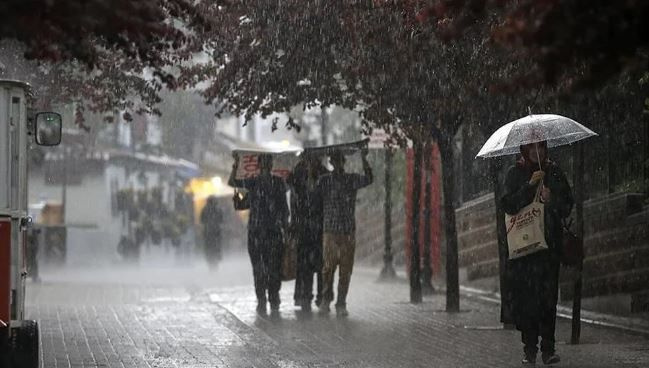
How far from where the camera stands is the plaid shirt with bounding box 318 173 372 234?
16.9m

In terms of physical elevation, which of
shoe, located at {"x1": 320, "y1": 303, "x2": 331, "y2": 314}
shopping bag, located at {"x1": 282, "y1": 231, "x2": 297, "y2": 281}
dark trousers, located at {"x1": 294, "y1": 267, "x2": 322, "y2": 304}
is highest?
shopping bag, located at {"x1": 282, "y1": 231, "x2": 297, "y2": 281}

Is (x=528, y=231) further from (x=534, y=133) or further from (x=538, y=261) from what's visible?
(x=534, y=133)

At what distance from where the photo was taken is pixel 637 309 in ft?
50.6

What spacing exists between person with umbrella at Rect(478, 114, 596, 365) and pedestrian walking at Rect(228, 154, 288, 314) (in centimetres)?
608

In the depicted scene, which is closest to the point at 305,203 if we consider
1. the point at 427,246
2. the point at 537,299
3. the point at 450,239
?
the point at 450,239

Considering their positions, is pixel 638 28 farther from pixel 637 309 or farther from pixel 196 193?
pixel 196 193

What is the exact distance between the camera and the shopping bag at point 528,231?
11.3m

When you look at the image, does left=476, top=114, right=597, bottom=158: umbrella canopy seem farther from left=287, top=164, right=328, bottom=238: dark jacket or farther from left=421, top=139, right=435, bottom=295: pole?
left=421, top=139, right=435, bottom=295: pole

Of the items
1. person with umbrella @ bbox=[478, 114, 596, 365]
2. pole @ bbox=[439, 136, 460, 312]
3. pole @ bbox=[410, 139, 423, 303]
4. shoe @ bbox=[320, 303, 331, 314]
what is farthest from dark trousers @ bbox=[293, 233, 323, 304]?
person with umbrella @ bbox=[478, 114, 596, 365]

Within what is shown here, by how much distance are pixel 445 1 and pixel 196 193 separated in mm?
38838

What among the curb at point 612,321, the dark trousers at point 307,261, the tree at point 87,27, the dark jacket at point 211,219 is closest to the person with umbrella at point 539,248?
the curb at point 612,321

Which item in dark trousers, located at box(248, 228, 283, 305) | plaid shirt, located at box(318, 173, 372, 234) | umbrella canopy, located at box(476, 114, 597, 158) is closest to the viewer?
umbrella canopy, located at box(476, 114, 597, 158)

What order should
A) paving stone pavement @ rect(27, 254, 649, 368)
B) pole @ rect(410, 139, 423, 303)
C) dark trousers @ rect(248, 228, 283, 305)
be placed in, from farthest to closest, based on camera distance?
pole @ rect(410, 139, 423, 303) < dark trousers @ rect(248, 228, 283, 305) < paving stone pavement @ rect(27, 254, 649, 368)

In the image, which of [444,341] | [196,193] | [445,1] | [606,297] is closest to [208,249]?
[196,193]
